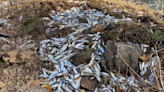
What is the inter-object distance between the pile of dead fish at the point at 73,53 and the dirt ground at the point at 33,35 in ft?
0.47

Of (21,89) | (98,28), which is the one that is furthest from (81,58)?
(21,89)

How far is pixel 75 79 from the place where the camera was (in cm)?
224

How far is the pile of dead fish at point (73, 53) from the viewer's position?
7.22ft

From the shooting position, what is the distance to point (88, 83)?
85.3 inches

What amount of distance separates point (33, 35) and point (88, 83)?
168cm

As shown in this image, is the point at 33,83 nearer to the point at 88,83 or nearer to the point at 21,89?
the point at 21,89

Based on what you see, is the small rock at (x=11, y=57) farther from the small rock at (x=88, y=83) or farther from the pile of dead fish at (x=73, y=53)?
the small rock at (x=88, y=83)

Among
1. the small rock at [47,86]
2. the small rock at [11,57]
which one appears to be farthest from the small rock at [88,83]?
the small rock at [11,57]

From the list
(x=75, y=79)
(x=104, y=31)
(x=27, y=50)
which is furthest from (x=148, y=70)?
(x=27, y=50)

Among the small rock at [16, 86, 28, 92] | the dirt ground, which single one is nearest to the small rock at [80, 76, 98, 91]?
the dirt ground

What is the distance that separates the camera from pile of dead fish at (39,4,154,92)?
2199 millimetres

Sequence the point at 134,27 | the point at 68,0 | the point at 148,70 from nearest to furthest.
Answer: the point at 148,70 < the point at 134,27 < the point at 68,0

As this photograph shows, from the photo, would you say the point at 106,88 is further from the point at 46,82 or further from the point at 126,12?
the point at 126,12

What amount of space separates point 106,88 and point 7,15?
10.7 ft
